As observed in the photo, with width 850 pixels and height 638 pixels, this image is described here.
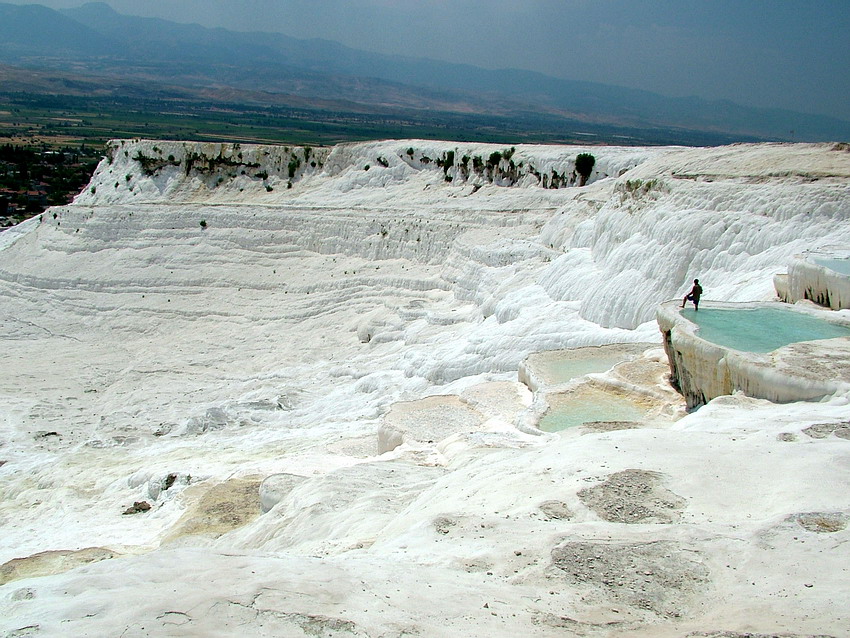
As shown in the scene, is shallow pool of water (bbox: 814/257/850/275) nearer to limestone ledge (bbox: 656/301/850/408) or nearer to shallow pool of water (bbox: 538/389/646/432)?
limestone ledge (bbox: 656/301/850/408)

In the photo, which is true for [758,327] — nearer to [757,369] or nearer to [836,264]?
[757,369]

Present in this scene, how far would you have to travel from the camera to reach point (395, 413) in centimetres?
1169

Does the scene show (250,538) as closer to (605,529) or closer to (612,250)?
(605,529)

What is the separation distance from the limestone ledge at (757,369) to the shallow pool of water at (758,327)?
0.85 ft

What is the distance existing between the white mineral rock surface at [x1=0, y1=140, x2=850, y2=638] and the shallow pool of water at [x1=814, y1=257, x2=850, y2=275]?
958 millimetres

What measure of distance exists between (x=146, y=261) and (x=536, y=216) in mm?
12928

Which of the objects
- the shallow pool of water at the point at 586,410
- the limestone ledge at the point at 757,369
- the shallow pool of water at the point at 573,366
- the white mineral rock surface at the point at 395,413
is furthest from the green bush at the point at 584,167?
the shallow pool of water at the point at 586,410

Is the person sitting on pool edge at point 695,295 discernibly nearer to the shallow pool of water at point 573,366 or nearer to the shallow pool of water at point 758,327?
the shallow pool of water at point 758,327

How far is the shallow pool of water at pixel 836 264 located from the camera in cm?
1126

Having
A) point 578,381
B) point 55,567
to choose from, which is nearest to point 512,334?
point 578,381

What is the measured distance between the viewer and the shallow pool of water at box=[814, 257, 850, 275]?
37.0ft

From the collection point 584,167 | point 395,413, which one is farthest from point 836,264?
point 584,167

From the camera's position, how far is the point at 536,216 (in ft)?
80.1

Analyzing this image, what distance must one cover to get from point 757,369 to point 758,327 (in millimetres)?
1882
